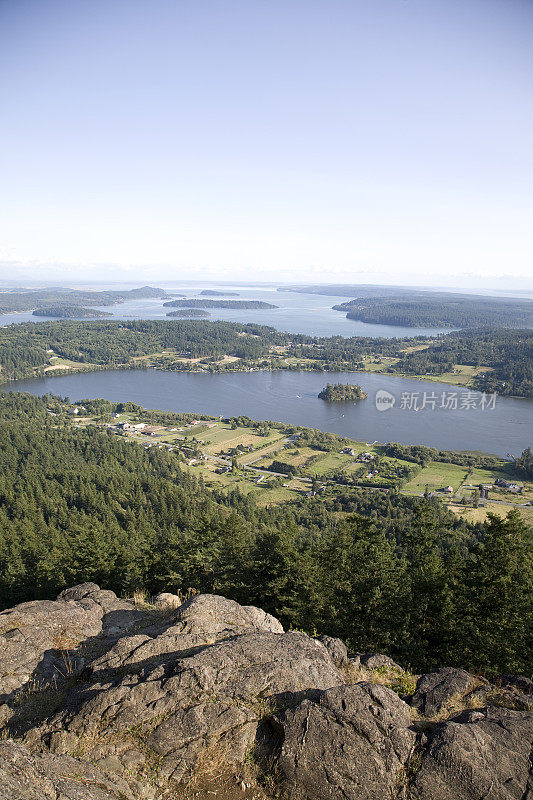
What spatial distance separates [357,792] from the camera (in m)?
4.66

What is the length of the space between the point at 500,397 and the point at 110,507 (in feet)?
279

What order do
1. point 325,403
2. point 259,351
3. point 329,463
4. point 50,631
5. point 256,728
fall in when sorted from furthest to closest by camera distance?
point 259,351, point 325,403, point 329,463, point 50,631, point 256,728

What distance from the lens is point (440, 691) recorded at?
21.1 ft

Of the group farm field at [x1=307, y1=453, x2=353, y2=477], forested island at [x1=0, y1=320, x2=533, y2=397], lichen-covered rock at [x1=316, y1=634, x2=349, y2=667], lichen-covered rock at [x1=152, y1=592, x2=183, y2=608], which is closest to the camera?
lichen-covered rock at [x1=316, y1=634, x2=349, y2=667]

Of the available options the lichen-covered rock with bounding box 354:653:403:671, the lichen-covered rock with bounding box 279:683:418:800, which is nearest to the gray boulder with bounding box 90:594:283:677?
the lichen-covered rock with bounding box 354:653:403:671

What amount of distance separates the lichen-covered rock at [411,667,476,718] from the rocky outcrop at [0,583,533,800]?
0.07ft

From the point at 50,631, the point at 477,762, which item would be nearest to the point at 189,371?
the point at 50,631

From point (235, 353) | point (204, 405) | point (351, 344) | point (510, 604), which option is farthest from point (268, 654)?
point (351, 344)

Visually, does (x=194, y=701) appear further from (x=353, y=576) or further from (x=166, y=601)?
(x=353, y=576)

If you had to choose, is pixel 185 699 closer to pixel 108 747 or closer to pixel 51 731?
pixel 108 747

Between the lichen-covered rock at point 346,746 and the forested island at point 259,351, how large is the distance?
4072 inches

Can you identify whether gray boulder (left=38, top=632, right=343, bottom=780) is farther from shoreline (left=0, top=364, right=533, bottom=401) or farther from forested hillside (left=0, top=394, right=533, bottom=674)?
shoreline (left=0, top=364, right=533, bottom=401)

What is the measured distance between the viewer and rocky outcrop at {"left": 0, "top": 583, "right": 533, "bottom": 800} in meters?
4.69

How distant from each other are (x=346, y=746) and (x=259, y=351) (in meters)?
132
